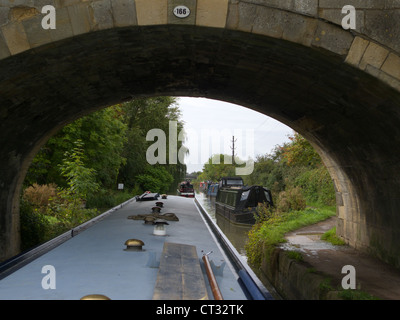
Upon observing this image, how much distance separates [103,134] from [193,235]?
335 inches

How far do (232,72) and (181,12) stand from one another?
180 cm

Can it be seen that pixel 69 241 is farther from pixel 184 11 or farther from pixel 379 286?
pixel 379 286

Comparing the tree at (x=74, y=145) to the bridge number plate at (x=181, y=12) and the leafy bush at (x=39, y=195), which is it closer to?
the leafy bush at (x=39, y=195)

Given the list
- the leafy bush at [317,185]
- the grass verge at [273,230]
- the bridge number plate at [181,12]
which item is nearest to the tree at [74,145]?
the grass verge at [273,230]

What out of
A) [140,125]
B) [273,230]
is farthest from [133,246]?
[140,125]

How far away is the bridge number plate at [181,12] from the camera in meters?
3.75

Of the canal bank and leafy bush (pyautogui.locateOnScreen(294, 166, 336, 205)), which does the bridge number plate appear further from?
leafy bush (pyautogui.locateOnScreen(294, 166, 336, 205))

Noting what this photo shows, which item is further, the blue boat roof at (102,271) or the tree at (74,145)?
the tree at (74,145)

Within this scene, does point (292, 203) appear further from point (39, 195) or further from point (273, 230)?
point (39, 195)

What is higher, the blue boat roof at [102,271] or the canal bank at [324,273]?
the blue boat roof at [102,271]

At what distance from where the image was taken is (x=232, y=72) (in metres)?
5.43

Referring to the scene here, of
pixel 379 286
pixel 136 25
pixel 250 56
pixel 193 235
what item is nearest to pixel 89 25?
pixel 136 25

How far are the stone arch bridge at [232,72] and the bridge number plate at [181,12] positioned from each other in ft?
0.16

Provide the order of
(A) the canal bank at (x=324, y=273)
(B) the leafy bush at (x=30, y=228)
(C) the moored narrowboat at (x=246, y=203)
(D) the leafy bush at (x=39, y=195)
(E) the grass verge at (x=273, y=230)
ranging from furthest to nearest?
(C) the moored narrowboat at (x=246, y=203)
(D) the leafy bush at (x=39, y=195)
(E) the grass verge at (x=273, y=230)
(B) the leafy bush at (x=30, y=228)
(A) the canal bank at (x=324, y=273)
